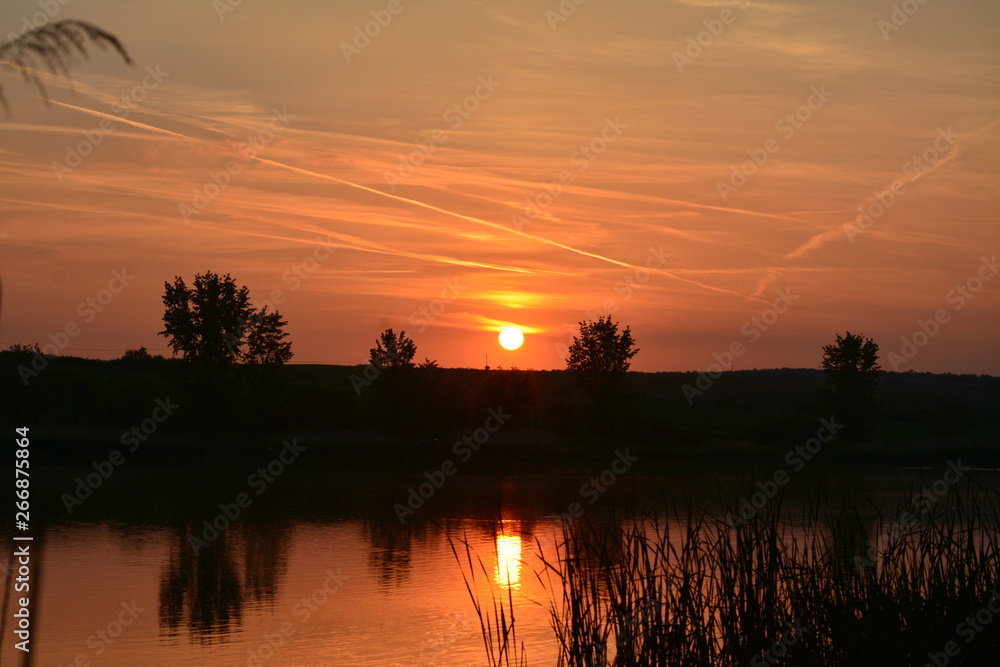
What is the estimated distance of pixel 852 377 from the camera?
222ft

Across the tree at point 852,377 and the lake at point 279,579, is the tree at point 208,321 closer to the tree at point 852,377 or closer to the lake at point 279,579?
the lake at point 279,579

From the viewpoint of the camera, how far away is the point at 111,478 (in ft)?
119

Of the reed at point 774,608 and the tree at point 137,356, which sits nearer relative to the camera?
the reed at point 774,608

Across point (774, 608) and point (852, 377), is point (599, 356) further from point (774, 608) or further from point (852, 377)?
point (774, 608)

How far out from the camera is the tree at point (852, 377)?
216ft

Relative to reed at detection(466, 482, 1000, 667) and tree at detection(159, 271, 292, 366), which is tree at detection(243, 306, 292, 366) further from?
reed at detection(466, 482, 1000, 667)

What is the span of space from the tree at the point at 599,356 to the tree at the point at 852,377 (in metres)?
14.2

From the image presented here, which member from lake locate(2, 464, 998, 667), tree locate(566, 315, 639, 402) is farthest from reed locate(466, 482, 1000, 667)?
tree locate(566, 315, 639, 402)

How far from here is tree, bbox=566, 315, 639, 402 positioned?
62.9 m

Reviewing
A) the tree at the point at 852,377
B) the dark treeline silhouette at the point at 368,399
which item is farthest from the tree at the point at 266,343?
the tree at the point at 852,377

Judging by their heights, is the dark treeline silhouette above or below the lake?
above

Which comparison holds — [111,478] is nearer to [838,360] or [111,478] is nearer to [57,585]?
[57,585]

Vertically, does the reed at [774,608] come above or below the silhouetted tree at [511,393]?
below

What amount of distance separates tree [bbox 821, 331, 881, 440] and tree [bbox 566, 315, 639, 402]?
14156 millimetres
